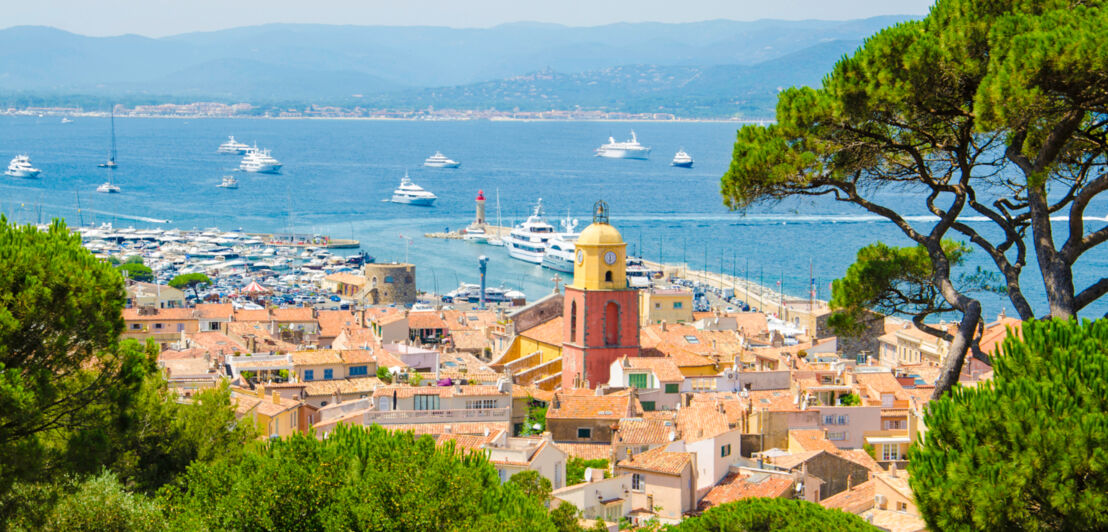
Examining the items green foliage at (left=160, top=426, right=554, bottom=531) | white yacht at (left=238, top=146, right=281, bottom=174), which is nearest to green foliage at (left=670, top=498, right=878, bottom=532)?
green foliage at (left=160, top=426, right=554, bottom=531)

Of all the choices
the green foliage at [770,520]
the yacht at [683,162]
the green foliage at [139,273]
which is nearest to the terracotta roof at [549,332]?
the green foliage at [770,520]

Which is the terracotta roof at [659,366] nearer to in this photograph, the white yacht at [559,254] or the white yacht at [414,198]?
the white yacht at [559,254]

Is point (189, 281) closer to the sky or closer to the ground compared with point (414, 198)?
closer to the sky

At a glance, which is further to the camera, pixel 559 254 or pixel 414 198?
pixel 414 198

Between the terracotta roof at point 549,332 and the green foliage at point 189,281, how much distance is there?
123ft

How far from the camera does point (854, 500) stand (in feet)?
62.0

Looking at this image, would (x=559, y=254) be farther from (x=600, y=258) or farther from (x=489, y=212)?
(x=600, y=258)

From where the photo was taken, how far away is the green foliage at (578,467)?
21.4 meters

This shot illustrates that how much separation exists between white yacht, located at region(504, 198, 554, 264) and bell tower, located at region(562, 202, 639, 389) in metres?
62.4

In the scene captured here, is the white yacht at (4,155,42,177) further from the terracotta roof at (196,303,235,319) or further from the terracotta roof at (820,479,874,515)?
the terracotta roof at (820,479,874,515)

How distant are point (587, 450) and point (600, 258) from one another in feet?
24.8

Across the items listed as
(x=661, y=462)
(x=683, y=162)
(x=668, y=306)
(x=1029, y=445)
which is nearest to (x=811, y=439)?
(x=661, y=462)

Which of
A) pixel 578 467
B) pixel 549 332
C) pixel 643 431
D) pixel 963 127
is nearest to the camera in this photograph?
pixel 963 127

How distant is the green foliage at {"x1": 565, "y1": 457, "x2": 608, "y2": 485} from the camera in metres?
21.4
